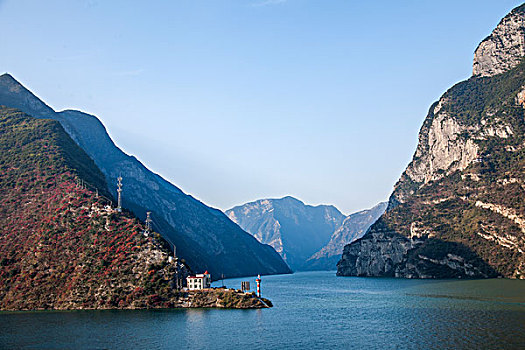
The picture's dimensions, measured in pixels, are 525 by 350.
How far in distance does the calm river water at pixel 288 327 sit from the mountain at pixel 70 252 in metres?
6.82

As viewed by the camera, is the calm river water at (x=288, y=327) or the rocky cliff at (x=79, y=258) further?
the rocky cliff at (x=79, y=258)

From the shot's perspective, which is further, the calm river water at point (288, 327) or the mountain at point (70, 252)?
the mountain at point (70, 252)

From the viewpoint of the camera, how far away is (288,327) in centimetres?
9831

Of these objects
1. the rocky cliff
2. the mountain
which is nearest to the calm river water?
the rocky cliff

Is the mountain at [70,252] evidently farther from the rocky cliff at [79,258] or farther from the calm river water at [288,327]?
the calm river water at [288,327]

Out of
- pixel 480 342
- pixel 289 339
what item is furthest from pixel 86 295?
pixel 480 342

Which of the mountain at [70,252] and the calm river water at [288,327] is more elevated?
the mountain at [70,252]

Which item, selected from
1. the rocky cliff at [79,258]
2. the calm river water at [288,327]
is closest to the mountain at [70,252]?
the rocky cliff at [79,258]

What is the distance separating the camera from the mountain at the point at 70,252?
12438cm

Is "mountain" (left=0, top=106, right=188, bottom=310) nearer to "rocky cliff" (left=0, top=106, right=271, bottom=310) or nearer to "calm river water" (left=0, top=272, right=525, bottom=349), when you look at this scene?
"rocky cliff" (left=0, top=106, right=271, bottom=310)

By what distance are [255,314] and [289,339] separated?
3202cm

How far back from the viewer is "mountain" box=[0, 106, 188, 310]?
12438 centimetres

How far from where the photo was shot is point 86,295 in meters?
124

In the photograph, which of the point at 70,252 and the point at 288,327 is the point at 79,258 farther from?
the point at 288,327
